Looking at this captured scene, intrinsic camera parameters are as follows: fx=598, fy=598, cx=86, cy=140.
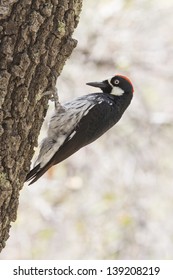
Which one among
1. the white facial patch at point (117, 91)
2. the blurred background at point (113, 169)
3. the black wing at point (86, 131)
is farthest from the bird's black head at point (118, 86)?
the blurred background at point (113, 169)

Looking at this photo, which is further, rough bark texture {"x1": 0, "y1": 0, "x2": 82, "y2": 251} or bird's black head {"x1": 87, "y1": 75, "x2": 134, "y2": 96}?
bird's black head {"x1": 87, "y1": 75, "x2": 134, "y2": 96}

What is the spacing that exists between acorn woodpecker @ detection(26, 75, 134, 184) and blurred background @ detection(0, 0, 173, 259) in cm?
250

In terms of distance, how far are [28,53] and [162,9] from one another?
5.37 meters

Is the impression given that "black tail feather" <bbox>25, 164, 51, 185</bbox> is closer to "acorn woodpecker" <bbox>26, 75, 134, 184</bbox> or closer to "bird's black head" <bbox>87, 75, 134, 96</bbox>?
"acorn woodpecker" <bbox>26, 75, 134, 184</bbox>

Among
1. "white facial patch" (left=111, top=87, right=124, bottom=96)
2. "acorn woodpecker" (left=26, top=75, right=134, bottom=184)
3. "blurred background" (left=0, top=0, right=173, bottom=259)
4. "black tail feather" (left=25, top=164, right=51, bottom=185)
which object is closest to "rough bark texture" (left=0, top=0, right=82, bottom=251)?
"black tail feather" (left=25, top=164, right=51, bottom=185)

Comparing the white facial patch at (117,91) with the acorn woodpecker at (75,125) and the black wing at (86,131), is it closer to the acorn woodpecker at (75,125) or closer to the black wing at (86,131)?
the acorn woodpecker at (75,125)

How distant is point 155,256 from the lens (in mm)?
7047

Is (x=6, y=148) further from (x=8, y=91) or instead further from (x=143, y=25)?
(x=143, y=25)

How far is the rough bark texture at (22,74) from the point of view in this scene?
3143 mm

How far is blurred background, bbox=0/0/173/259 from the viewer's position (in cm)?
743

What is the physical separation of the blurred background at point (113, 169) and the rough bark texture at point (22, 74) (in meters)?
4.02

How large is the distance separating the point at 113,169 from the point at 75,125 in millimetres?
3203

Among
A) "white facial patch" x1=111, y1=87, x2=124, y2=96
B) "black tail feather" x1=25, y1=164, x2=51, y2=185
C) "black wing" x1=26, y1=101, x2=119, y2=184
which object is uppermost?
"white facial patch" x1=111, y1=87, x2=124, y2=96
